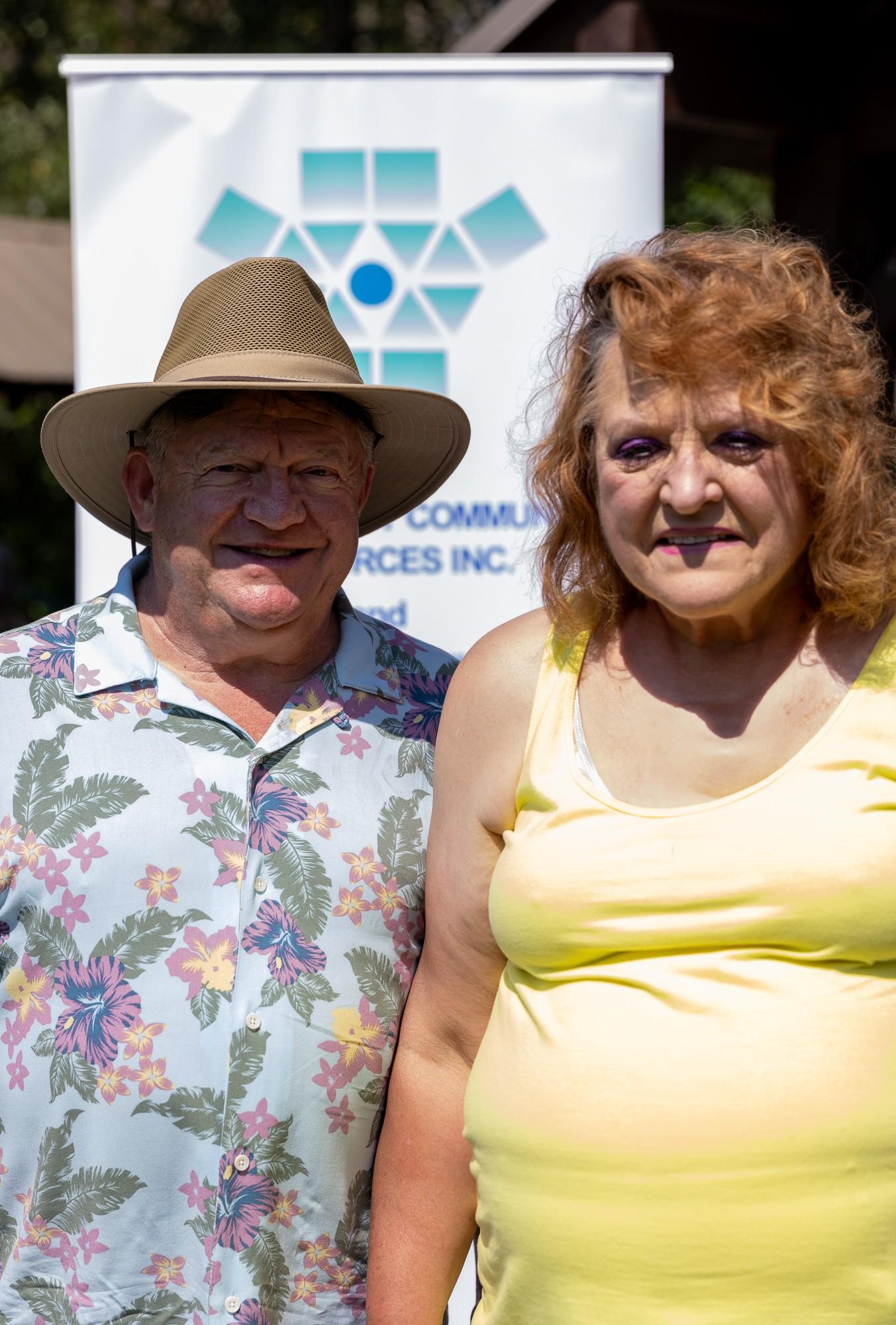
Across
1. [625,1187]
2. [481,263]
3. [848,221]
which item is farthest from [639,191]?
[625,1187]

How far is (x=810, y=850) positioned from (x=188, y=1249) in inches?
41.1

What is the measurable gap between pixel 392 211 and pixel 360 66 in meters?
0.36

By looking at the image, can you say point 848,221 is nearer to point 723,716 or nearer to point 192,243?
point 192,243

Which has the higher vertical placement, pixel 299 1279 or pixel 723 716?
pixel 723 716

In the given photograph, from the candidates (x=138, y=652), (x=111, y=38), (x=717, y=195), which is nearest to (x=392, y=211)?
(x=138, y=652)

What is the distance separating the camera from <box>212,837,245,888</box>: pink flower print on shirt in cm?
214

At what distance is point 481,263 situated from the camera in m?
3.67

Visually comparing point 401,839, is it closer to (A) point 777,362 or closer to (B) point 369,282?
(A) point 777,362

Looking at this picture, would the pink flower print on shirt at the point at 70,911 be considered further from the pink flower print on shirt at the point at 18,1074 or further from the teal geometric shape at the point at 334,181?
the teal geometric shape at the point at 334,181

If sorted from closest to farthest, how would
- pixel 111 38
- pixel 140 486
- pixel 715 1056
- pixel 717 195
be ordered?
pixel 715 1056 → pixel 140 486 → pixel 717 195 → pixel 111 38

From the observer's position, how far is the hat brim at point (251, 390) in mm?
2277

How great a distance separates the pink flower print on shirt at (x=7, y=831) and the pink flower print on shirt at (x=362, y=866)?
0.47 meters

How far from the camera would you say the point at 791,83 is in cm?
481

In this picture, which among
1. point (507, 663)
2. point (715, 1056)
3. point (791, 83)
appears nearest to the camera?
point (715, 1056)
